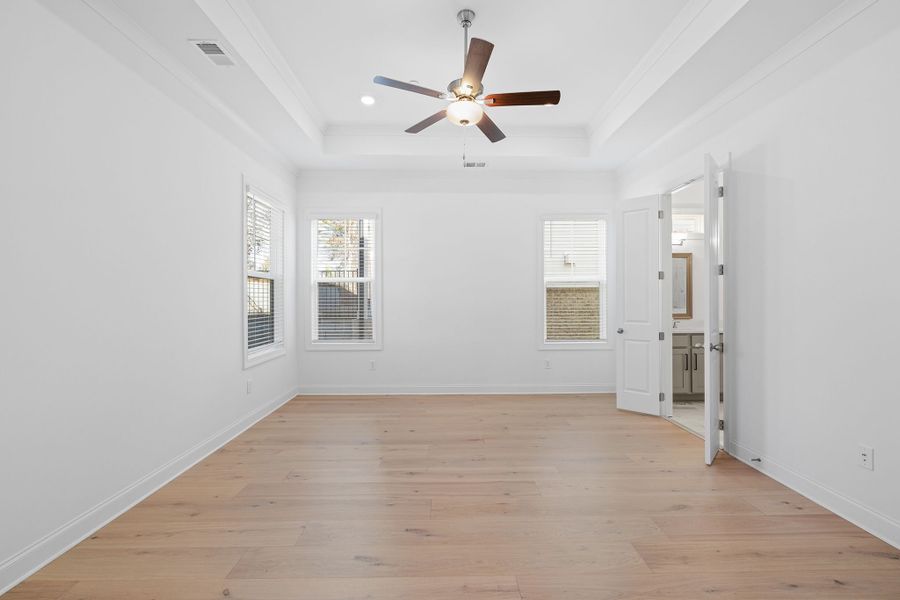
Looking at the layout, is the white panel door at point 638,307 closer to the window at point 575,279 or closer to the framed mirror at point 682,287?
the window at point 575,279

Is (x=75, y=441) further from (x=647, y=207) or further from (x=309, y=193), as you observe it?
(x=647, y=207)

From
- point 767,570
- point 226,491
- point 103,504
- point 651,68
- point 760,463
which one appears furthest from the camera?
point 651,68

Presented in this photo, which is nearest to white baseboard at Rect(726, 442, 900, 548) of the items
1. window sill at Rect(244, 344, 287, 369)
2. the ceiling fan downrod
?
the ceiling fan downrod

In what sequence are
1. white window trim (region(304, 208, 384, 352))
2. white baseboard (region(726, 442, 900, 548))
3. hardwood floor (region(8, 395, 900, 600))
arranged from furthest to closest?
white window trim (region(304, 208, 384, 352)) < white baseboard (region(726, 442, 900, 548)) < hardwood floor (region(8, 395, 900, 600))

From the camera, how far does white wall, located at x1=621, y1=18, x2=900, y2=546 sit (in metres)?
2.32

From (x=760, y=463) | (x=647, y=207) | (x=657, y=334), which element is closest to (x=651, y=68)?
(x=647, y=207)

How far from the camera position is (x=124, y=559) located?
2.15 meters

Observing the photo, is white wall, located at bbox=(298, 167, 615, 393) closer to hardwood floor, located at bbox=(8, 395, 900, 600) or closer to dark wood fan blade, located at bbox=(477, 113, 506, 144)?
hardwood floor, located at bbox=(8, 395, 900, 600)

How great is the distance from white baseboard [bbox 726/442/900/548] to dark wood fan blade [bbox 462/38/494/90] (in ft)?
10.4

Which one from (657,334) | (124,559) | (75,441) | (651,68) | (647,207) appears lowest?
(124,559)

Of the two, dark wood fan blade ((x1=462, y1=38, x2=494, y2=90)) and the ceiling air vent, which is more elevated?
the ceiling air vent

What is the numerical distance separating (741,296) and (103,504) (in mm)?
4270

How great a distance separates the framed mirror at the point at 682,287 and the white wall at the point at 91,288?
5246 millimetres

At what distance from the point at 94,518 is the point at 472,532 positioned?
1.99 m
